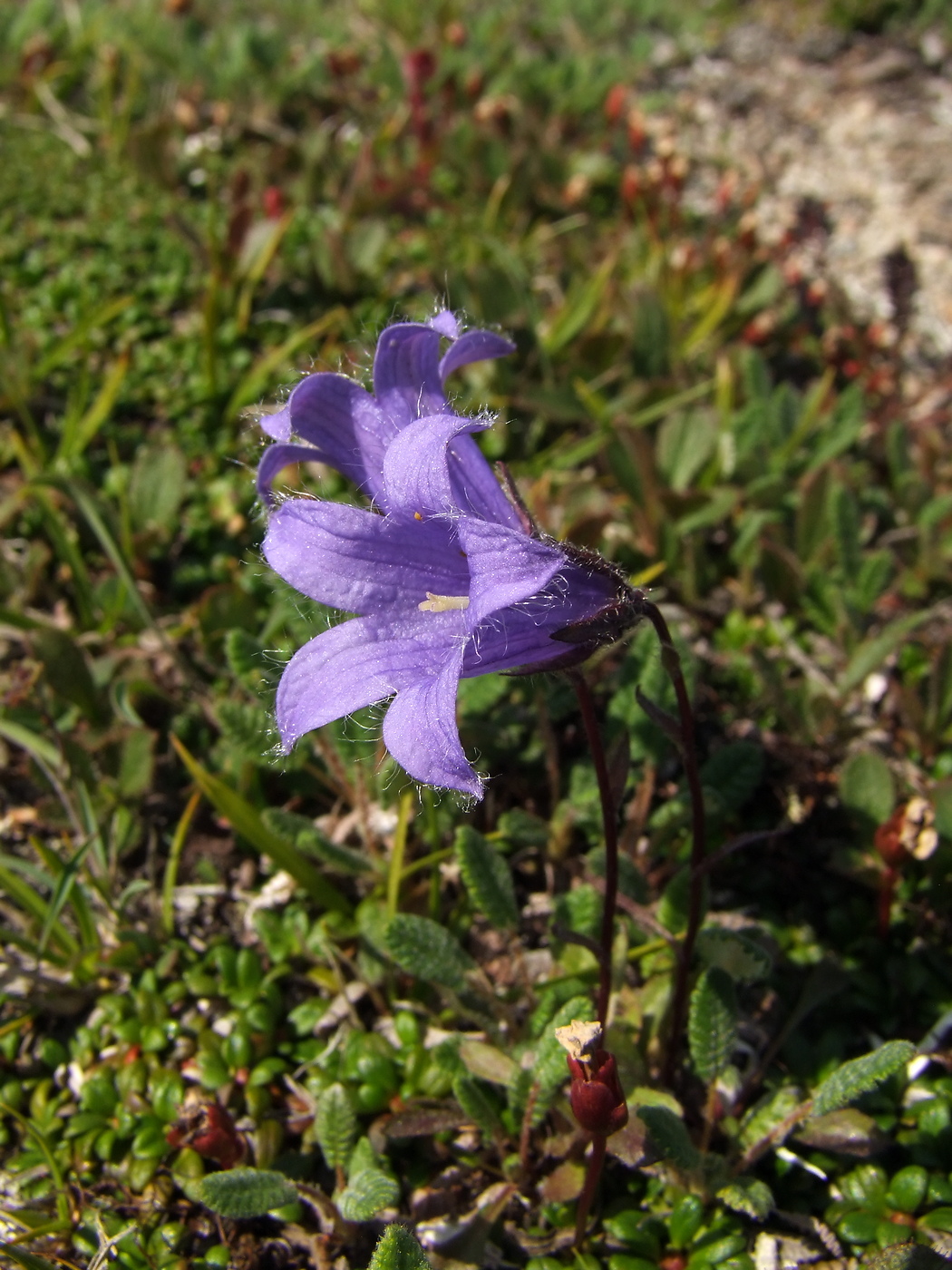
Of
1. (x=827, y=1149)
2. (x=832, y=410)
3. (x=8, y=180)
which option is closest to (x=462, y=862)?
(x=827, y=1149)

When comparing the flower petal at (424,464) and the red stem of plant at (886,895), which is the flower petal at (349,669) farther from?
the red stem of plant at (886,895)

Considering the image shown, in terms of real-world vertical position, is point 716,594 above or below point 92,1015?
above

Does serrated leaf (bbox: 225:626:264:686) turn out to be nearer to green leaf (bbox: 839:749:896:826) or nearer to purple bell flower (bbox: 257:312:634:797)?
purple bell flower (bbox: 257:312:634:797)

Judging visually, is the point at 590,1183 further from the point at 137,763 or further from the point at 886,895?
the point at 137,763

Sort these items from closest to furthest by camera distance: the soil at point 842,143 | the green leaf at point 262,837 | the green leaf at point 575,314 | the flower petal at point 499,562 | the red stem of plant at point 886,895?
A: the flower petal at point 499,562 → the green leaf at point 262,837 → the red stem of plant at point 886,895 → the green leaf at point 575,314 → the soil at point 842,143

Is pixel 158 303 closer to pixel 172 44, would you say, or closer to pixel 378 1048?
pixel 172 44

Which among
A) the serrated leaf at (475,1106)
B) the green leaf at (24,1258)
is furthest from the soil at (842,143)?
the green leaf at (24,1258)
